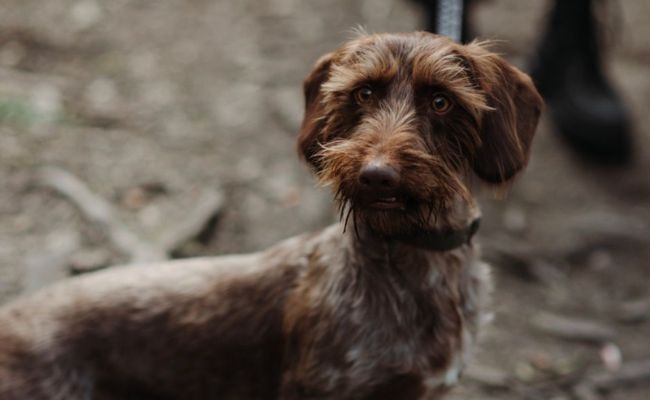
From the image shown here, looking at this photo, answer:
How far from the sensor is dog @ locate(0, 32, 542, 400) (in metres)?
2.89

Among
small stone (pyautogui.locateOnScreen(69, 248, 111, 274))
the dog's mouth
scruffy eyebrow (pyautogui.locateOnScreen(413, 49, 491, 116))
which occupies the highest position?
scruffy eyebrow (pyautogui.locateOnScreen(413, 49, 491, 116))

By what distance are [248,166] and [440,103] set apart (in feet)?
10.4

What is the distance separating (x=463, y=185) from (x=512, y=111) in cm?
30

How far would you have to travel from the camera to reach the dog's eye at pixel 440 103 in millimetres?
2916

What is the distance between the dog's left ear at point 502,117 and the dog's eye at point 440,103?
0.13 m

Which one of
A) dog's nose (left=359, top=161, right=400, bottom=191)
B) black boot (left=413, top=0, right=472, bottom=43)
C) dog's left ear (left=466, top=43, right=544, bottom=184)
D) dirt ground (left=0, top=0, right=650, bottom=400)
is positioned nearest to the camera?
dog's nose (left=359, top=161, right=400, bottom=191)

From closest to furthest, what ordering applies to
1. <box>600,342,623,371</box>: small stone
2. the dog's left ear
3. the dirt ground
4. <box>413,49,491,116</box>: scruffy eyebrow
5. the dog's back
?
<box>413,49,491,116</box>: scruffy eyebrow → the dog's left ear → the dog's back → <box>600,342,623,371</box>: small stone → the dirt ground

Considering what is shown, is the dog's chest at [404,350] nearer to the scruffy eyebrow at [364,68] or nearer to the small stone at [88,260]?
the scruffy eyebrow at [364,68]

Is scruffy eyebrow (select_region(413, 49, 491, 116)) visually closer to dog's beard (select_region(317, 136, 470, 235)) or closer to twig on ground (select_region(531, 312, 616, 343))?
dog's beard (select_region(317, 136, 470, 235))

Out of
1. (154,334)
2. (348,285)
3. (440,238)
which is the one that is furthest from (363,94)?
(154,334)

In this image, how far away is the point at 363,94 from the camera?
2.99 metres

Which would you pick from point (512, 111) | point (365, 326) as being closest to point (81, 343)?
point (365, 326)

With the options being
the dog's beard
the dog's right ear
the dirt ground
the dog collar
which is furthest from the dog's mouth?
the dirt ground

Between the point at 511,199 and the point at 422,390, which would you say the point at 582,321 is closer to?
the point at 511,199
